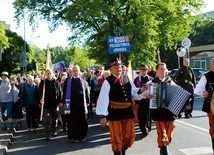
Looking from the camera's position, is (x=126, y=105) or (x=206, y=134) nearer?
(x=126, y=105)

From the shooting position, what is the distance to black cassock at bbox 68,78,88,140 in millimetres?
9000

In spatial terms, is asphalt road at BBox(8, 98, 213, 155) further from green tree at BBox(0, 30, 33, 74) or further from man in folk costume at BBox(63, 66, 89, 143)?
green tree at BBox(0, 30, 33, 74)

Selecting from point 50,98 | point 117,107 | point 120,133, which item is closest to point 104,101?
point 117,107

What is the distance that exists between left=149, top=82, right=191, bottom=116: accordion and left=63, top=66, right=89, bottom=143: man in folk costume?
342 centimetres

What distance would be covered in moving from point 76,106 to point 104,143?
1236mm

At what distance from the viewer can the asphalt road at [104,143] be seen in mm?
7586

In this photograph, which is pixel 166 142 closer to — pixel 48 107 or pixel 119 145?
pixel 119 145

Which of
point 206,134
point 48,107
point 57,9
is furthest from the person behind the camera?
point 57,9

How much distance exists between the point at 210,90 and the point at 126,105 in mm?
1557

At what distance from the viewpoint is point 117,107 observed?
236 inches

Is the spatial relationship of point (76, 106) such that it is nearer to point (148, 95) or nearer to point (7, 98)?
point (7, 98)

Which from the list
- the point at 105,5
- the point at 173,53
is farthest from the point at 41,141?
the point at 173,53

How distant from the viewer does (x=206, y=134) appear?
8.98m

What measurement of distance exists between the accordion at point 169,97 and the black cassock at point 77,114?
11.2 feet
